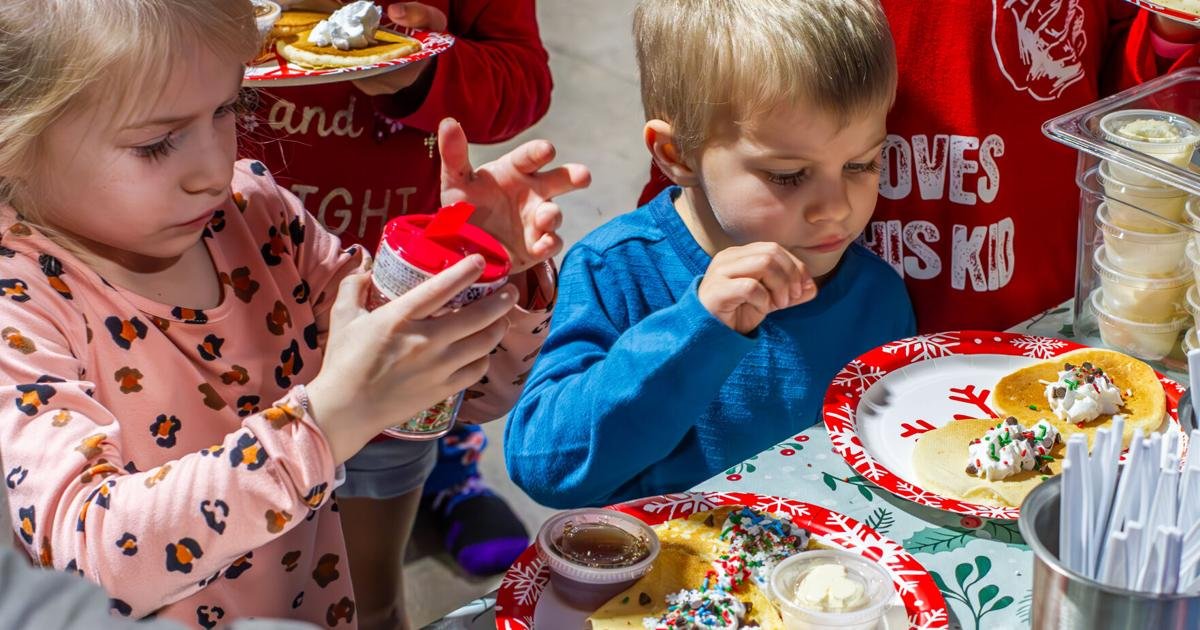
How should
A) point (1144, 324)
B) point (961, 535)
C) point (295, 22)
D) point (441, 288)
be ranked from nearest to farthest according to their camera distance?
point (441, 288) < point (961, 535) < point (1144, 324) < point (295, 22)

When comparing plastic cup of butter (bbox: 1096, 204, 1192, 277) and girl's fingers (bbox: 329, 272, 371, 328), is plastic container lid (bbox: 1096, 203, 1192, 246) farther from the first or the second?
girl's fingers (bbox: 329, 272, 371, 328)

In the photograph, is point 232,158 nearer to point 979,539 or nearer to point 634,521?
point 634,521

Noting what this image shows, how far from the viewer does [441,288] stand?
108 cm

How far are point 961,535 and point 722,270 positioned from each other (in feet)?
1.26

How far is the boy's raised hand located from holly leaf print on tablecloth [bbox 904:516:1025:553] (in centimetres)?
29

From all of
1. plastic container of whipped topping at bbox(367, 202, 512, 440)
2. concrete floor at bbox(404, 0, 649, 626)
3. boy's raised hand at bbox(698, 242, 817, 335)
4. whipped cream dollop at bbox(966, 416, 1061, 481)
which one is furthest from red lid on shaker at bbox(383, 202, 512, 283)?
concrete floor at bbox(404, 0, 649, 626)

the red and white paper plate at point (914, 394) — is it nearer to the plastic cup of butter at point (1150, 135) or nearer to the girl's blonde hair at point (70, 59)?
the plastic cup of butter at point (1150, 135)

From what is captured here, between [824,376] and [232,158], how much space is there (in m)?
0.84

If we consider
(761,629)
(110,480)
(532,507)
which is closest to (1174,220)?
(761,629)

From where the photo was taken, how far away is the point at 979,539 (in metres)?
1.29

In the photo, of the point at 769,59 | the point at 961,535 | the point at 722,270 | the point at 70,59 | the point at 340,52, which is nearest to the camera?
the point at 70,59

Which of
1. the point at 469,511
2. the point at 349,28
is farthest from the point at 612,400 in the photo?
the point at 469,511

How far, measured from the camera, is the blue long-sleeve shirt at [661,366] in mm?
1464

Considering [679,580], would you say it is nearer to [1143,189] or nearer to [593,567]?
[593,567]
